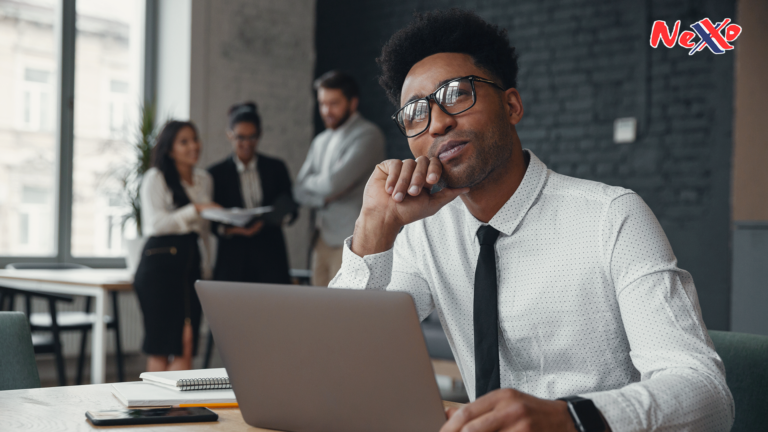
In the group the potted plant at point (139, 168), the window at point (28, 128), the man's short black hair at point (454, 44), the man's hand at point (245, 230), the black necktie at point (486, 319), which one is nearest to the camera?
the black necktie at point (486, 319)

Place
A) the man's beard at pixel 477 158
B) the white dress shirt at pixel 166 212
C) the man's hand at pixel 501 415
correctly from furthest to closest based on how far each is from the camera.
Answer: the white dress shirt at pixel 166 212 → the man's beard at pixel 477 158 → the man's hand at pixel 501 415

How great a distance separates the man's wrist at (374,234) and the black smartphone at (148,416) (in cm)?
39

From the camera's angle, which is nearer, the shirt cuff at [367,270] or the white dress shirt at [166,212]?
the shirt cuff at [367,270]

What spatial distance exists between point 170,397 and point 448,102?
70 cm

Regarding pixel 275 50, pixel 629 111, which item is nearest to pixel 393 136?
pixel 275 50

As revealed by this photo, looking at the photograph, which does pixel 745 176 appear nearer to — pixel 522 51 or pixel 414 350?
pixel 522 51

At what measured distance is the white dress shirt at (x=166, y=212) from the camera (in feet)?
11.6

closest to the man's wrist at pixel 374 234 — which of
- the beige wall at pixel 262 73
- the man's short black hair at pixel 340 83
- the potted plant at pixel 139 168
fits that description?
the man's short black hair at pixel 340 83

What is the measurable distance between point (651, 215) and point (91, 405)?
937 millimetres

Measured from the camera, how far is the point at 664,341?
3.35 feet

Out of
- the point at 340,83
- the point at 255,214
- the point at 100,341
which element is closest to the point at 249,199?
the point at 255,214

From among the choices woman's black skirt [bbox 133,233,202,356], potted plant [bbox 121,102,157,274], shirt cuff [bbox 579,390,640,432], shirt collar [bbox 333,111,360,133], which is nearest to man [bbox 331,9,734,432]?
shirt cuff [bbox 579,390,640,432]

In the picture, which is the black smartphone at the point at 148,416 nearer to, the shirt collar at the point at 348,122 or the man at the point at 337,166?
the man at the point at 337,166

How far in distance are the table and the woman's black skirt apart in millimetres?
126
